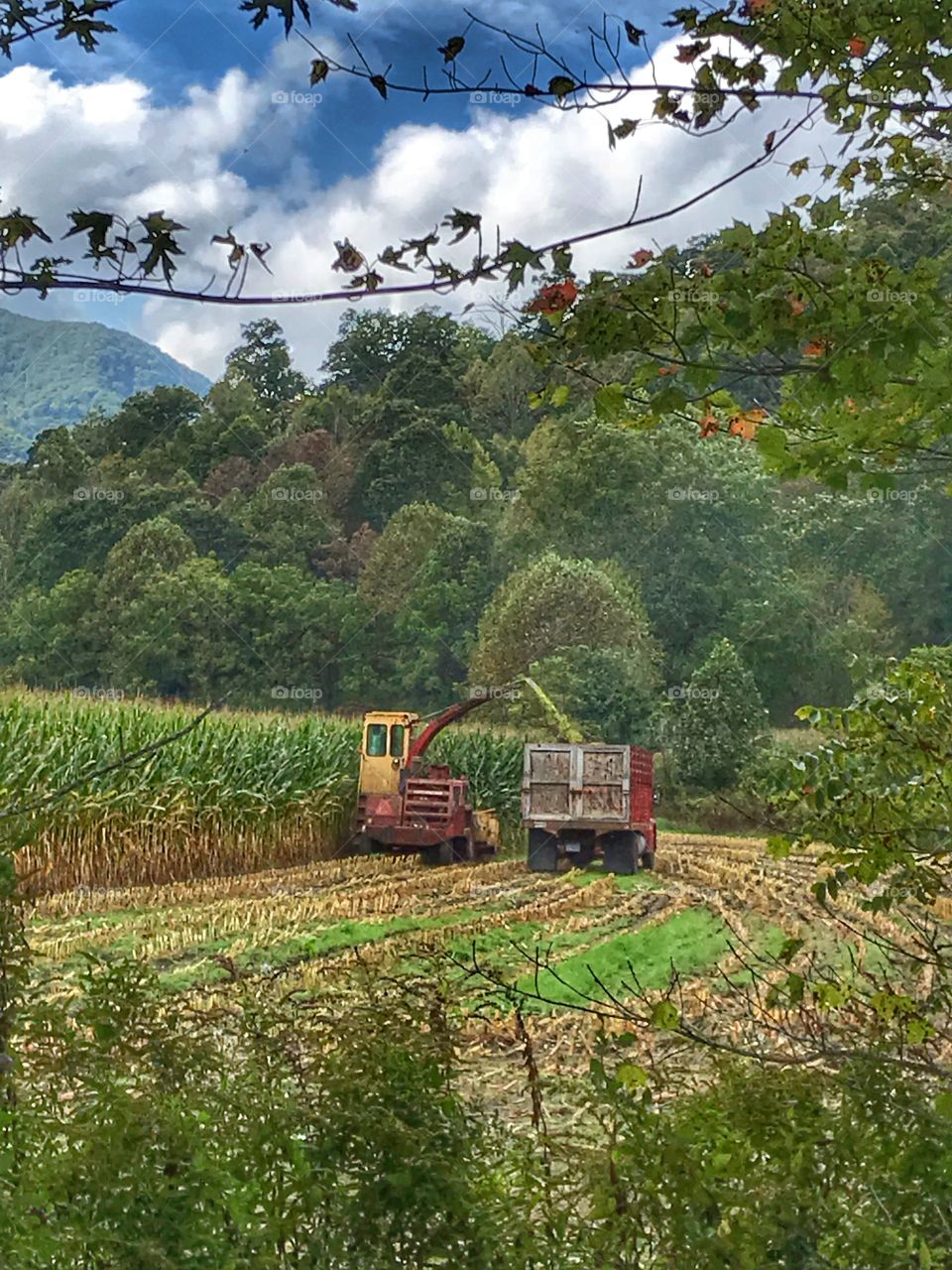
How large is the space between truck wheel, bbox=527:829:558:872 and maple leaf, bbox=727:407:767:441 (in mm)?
935

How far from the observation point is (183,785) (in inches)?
108

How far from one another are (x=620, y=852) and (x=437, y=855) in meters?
0.38

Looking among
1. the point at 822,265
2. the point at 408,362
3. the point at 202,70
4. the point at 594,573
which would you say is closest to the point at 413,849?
the point at 594,573

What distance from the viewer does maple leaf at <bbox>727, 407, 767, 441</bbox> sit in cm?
226

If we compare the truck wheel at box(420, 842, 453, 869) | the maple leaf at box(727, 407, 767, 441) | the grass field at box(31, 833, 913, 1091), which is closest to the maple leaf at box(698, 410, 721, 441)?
the maple leaf at box(727, 407, 767, 441)

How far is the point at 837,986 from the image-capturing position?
76.8 inches

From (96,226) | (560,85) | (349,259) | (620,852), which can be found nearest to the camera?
(96,226)

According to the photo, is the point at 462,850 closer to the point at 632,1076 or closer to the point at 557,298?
the point at 632,1076

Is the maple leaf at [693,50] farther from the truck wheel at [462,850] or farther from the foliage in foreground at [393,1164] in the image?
the foliage in foreground at [393,1164]

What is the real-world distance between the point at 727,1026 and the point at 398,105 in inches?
75.5

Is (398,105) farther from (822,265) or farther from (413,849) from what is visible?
(413,849)

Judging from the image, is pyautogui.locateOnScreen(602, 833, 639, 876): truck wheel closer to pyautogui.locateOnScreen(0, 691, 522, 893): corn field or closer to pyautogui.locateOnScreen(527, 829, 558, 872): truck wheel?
pyautogui.locateOnScreen(527, 829, 558, 872): truck wheel

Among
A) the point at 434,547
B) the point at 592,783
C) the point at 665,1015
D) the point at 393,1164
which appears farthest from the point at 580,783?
the point at 393,1164

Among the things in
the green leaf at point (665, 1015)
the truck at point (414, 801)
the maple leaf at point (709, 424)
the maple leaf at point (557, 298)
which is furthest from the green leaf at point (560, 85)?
the green leaf at point (665, 1015)
